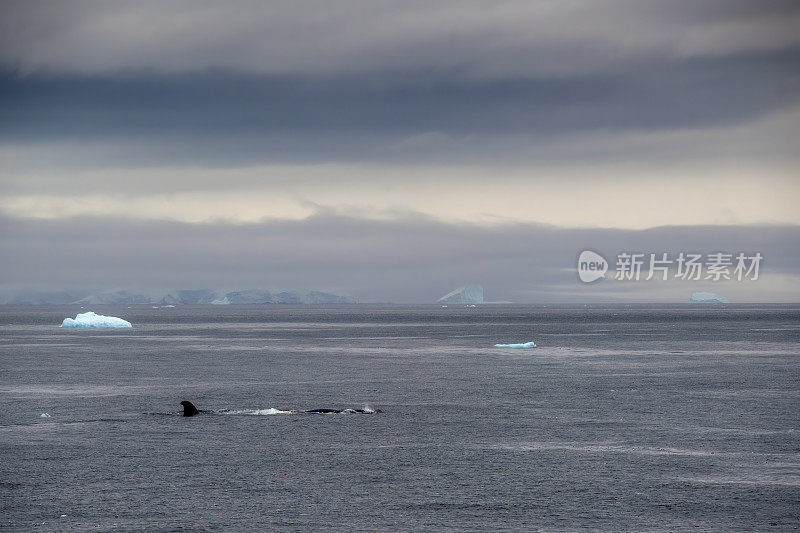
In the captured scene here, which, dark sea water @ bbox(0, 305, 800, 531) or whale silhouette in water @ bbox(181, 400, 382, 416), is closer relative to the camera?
dark sea water @ bbox(0, 305, 800, 531)

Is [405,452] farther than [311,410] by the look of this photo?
No

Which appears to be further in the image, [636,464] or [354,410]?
[354,410]

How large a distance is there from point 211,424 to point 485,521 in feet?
87.3

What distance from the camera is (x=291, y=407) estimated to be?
213 ft

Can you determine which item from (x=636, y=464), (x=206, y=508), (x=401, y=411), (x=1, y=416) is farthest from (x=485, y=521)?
(x=1, y=416)

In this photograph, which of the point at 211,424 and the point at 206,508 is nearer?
the point at 206,508

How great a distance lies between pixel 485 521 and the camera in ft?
106

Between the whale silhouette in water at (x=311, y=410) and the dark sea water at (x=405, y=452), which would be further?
the whale silhouette in water at (x=311, y=410)

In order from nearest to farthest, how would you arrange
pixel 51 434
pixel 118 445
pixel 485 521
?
pixel 485 521 < pixel 118 445 < pixel 51 434

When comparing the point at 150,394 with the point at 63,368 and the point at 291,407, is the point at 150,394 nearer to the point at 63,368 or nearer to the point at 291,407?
the point at 291,407

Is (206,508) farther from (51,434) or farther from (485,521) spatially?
(51,434)

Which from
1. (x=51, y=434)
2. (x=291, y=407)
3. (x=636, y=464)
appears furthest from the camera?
(x=291, y=407)

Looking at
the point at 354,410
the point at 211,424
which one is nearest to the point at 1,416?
the point at 211,424

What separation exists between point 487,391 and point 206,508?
146 feet
